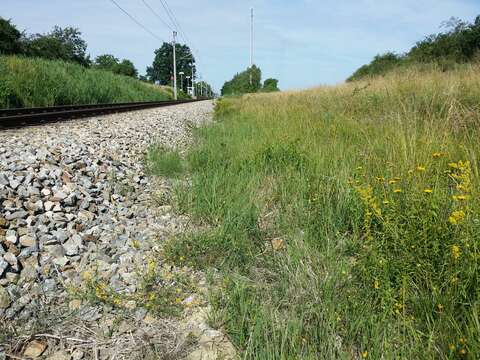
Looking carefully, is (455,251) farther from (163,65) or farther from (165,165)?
(163,65)

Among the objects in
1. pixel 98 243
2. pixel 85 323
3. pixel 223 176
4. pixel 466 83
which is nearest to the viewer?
pixel 85 323

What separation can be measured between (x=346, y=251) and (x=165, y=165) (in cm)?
318

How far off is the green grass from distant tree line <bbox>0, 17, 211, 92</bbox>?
17621 millimetres

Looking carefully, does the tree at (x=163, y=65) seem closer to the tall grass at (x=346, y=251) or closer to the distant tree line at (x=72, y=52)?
the distant tree line at (x=72, y=52)

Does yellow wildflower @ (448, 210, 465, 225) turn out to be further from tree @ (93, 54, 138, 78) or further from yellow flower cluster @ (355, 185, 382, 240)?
tree @ (93, 54, 138, 78)

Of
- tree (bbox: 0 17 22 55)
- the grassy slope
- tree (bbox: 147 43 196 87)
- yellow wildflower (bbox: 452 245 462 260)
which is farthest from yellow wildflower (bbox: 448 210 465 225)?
tree (bbox: 147 43 196 87)

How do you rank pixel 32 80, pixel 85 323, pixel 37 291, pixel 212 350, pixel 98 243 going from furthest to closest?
pixel 32 80 < pixel 98 243 < pixel 37 291 < pixel 85 323 < pixel 212 350

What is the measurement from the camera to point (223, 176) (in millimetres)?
3916

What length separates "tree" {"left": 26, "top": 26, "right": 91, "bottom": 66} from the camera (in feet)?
169

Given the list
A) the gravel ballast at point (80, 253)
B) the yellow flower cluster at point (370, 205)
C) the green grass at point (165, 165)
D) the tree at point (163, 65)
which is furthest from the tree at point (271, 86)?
the tree at point (163, 65)

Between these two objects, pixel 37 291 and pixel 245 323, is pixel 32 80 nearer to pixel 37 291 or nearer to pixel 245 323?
pixel 37 291

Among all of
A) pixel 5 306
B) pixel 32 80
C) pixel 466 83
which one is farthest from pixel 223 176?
pixel 32 80

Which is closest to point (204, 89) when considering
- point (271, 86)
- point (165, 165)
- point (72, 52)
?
point (72, 52)

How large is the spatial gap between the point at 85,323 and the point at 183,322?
1.79 ft
